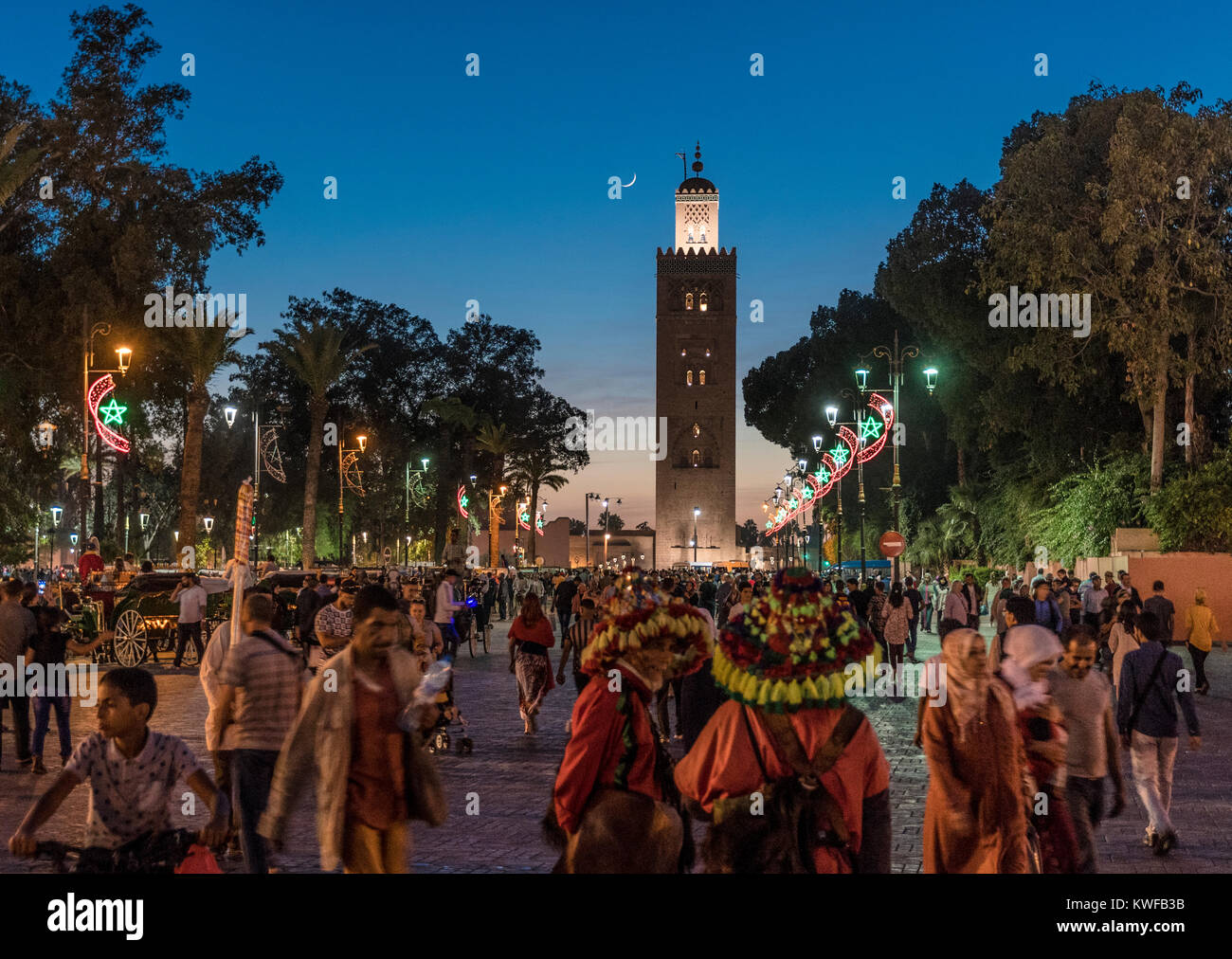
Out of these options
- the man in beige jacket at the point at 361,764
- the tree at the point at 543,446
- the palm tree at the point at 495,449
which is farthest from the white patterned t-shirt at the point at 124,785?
the tree at the point at 543,446

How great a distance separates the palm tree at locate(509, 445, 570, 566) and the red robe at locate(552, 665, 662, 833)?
236ft

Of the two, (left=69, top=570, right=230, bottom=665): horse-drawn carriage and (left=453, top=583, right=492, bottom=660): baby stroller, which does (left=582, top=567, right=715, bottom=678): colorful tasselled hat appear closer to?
(left=69, top=570, right=230, bottom=665): horse-drawn carriage

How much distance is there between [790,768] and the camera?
4609mm

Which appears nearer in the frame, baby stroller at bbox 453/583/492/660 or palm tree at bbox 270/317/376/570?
baby stroller at bbox 453/583/492/660

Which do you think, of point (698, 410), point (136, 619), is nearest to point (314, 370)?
point (136, 619)

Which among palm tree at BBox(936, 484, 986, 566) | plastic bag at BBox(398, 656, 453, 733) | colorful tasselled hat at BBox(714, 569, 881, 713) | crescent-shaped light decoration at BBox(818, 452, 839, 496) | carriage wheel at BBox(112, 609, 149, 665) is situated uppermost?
crescent-shaped light decoration at BBox(818, 452, 839, 496)

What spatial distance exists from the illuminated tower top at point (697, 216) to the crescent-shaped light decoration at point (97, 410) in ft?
282

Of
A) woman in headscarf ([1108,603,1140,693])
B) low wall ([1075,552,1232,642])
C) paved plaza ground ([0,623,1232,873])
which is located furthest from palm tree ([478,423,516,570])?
woman in headscarf ([1108,603,1140,693])

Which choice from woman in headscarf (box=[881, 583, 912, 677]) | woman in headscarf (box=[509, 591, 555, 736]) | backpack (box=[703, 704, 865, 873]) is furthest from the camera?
woman in headscarf (box=[881, 583, 912, 677])

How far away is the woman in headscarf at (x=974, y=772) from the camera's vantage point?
5406 millimetres

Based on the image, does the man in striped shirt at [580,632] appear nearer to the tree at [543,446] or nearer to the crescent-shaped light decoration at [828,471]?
the crescent-shaped light decoration at [828,471]

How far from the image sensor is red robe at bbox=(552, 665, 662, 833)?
5098 mm

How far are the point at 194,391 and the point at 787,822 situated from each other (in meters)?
32.4
